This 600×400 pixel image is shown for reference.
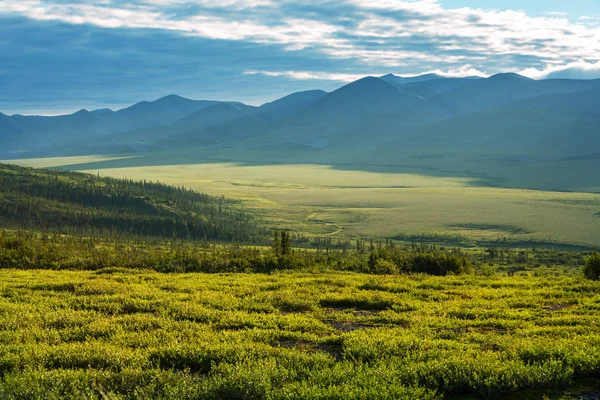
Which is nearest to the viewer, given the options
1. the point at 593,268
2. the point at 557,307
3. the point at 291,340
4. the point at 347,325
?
the point at 291,340

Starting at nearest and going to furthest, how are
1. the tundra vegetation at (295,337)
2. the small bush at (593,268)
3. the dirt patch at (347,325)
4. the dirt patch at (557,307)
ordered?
the tundra vegetation at (295,337) → the dirt patch at (347,325) → the dirt patch at (557,307) → the small bush at (593,268)

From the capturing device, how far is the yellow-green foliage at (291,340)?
34.2ft

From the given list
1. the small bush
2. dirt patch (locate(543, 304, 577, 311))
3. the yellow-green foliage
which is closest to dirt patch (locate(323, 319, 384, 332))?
the yellow-green foliage

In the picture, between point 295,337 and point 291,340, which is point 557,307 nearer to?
point 295,337

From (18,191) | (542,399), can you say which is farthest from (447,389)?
(18,191)

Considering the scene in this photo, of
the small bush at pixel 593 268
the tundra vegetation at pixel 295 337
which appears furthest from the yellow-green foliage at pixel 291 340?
the small bush at pixel 593 268

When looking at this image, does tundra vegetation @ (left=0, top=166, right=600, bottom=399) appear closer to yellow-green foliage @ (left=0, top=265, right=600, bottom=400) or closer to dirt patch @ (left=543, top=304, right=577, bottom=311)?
yellow-green foliage @ (left=0, top=265, right=600, bottom=400)

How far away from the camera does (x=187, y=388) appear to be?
10.2 meters

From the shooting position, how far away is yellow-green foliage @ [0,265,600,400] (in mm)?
10414

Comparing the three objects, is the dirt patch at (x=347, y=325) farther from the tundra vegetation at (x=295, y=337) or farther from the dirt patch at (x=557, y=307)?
the dirt patch at (x=557, y=307)

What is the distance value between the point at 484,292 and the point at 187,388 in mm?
15879

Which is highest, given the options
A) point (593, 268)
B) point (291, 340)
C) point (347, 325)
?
point (291, 340)

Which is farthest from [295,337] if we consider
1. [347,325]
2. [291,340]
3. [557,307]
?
[557,307]

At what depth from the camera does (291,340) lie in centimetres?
1433
